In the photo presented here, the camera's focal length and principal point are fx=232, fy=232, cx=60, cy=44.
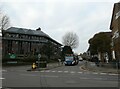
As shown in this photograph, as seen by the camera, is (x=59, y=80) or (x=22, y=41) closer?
(x=59, y=80)

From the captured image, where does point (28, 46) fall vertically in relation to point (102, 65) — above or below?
above

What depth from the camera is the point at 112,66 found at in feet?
125

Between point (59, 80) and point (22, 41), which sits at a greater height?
point (22, 41)

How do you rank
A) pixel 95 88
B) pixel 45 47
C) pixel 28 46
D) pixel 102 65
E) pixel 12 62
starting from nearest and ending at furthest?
pixel 95 88, pixel 102 65, pixel 12 62, pixel 45 47, pixel 28 46

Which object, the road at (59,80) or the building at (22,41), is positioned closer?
the road at (59,80)

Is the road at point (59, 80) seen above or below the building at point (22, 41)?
below

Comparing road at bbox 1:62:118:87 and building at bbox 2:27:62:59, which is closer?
road at bbox 1:62:118:87

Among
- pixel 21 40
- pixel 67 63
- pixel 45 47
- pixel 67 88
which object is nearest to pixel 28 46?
pixel 21 40

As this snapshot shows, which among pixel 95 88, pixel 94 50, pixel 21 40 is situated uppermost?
pixel 21 40

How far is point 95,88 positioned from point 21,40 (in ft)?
272

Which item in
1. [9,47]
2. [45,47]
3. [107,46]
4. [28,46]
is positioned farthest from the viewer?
[28,46]

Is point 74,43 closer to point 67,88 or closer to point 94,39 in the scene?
point 94,39

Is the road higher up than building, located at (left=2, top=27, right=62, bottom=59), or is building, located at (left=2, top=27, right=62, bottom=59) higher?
building, located at (left=2, top=27, right=62, bottom=59)

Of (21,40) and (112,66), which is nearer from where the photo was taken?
(112,66)
